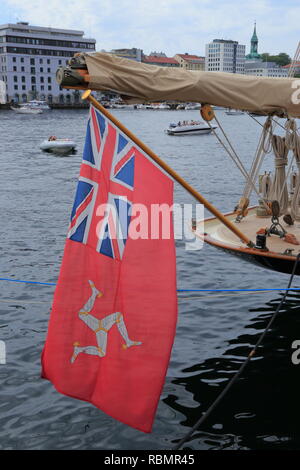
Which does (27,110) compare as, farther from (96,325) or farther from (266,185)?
(96,325)

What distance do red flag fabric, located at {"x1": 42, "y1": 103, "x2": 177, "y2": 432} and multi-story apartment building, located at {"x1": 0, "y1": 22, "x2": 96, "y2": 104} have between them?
18588 cm

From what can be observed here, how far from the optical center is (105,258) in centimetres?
743

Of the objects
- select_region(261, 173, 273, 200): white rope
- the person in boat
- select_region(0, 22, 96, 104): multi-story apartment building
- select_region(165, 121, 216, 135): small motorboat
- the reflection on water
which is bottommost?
the reflection on water

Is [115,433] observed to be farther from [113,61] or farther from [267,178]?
[267,178]

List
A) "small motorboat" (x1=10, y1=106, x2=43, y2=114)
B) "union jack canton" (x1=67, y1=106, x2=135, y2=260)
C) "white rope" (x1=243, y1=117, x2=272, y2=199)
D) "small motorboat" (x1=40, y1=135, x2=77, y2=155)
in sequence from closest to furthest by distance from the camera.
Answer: "union jack canton" (x1=67, y1=106, x2=135, y2=260) → "white rope" (x1=243, y1=117, x2=272, y2=199) → "small motorboat" (x1=40, y1=135, x2=77, y2=155) → "small motorboat" (x1=10, y1=106, x2=43, y2=114)

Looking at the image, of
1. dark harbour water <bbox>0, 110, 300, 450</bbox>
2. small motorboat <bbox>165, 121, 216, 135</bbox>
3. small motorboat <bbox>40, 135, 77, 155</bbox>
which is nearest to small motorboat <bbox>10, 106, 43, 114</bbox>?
small motorboat <bbox>165, 121, 216, 135</bbox>

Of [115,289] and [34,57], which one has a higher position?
[34,57]

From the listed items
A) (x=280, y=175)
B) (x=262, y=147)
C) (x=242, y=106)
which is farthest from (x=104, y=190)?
(x=280, y=175)

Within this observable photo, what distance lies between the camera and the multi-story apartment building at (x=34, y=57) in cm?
18362

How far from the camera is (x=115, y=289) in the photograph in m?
7.40

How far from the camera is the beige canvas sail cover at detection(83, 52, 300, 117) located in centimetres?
810

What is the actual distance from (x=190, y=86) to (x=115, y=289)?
402 cm

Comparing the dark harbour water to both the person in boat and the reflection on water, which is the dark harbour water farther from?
the person in boat

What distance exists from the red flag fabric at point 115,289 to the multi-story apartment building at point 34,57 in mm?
185876
